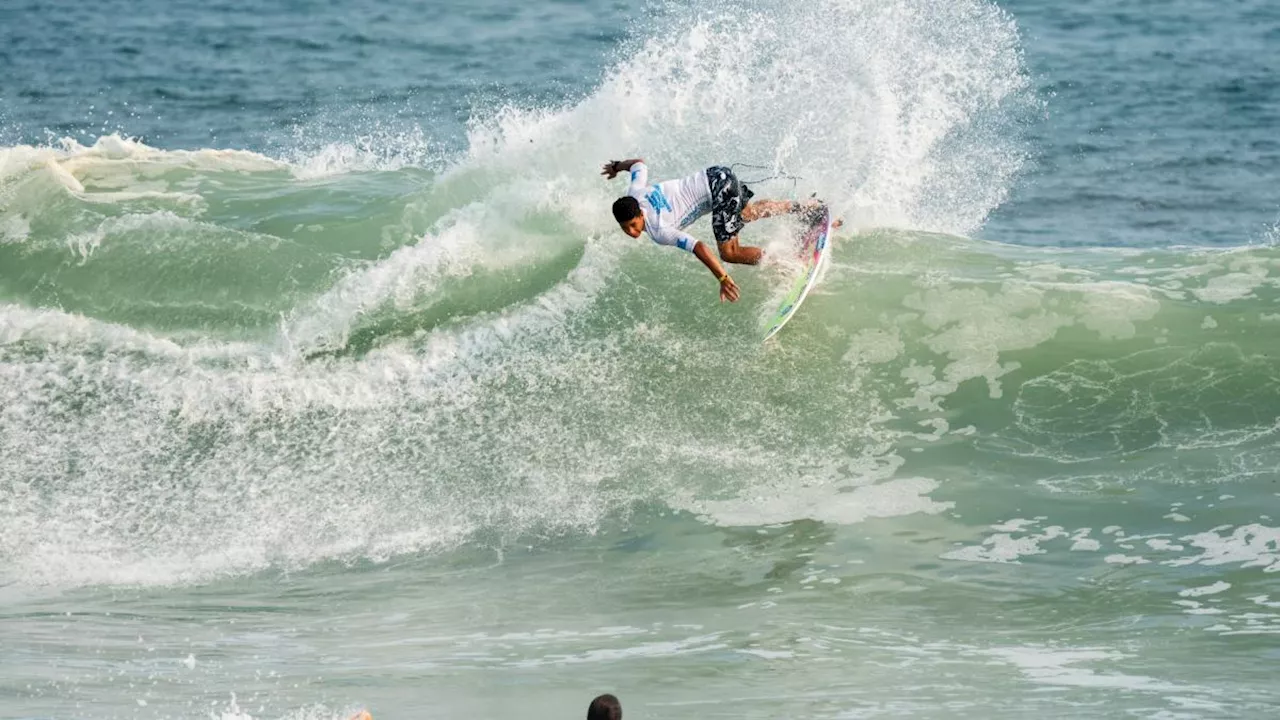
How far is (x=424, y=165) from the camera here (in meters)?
18.6

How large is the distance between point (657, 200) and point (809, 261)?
5.83 ft

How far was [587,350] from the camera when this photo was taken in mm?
12586

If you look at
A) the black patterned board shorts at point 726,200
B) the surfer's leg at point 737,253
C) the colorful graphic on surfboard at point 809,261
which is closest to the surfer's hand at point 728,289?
the black patterned board shorts at point 726,200

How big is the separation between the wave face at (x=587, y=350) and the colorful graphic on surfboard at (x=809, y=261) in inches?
9.1

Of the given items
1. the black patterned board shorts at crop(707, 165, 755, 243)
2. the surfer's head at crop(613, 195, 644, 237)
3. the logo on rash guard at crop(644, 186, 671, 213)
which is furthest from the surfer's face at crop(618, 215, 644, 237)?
the black patterned board shorts at crop(707, 165, 755, 243)

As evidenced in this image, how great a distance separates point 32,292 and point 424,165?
544 cm

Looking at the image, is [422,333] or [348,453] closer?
[348,453]

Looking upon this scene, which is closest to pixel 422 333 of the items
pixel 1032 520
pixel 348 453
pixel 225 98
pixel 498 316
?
pixel 498 316

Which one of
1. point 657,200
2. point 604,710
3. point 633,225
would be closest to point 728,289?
point 633,225

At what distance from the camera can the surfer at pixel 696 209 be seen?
10977 mm

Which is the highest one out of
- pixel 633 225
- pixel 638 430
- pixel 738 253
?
pixel 633 225

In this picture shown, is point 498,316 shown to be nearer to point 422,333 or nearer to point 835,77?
point 422,333

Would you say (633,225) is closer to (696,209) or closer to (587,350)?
(696,209)

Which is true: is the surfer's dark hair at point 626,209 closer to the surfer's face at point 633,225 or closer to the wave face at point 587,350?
the surfer's face at point 633,225
